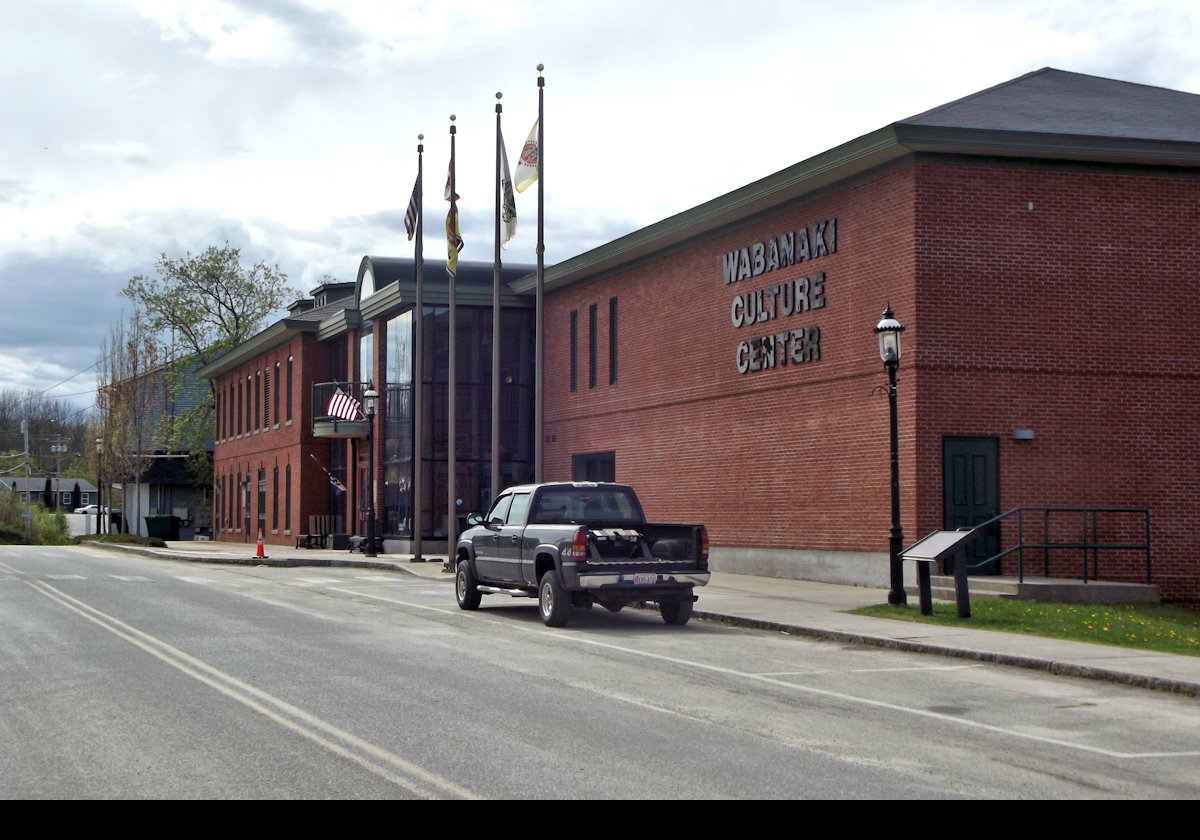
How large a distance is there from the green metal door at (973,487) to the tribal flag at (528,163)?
11299 mm

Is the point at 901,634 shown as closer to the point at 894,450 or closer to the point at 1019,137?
the point at 894,450

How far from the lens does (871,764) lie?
8.20 meters

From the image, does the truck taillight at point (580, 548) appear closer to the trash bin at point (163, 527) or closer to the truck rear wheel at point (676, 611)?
the truck rear wheel at point (676, 611)

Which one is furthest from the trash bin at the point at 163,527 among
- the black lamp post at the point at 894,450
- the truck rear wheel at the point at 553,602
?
the black lamp post at the point at 894,450

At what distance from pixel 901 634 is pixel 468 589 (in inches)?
271

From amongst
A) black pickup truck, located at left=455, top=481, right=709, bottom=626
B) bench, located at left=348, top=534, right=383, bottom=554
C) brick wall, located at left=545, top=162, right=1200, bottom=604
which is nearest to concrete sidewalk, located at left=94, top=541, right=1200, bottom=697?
black pickup truck, located at left=455, top=481, right=709, bottom=626

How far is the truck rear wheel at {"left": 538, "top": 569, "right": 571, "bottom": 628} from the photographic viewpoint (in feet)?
56.0

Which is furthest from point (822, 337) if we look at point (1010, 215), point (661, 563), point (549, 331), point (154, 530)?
point (154, 530)

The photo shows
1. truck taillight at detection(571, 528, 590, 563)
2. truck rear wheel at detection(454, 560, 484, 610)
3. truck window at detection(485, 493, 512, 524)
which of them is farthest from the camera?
truck rear wheel at detection(454, 560, 484, 610)

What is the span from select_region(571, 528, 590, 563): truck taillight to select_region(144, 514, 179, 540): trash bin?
172ft

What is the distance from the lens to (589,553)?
1688cm

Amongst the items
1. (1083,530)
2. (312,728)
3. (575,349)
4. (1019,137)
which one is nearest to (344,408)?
(575,349)

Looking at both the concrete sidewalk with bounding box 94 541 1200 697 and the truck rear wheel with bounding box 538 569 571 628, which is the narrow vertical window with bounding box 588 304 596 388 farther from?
the truck rear wheel with bounding box 538 569 571 628
